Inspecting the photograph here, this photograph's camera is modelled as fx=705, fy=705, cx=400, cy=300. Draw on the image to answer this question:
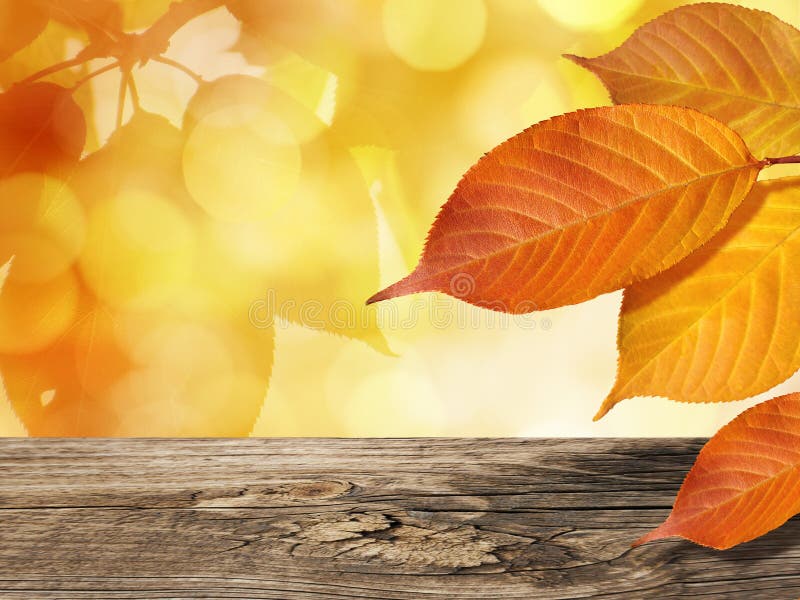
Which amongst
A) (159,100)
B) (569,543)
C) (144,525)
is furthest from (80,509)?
(159,100)

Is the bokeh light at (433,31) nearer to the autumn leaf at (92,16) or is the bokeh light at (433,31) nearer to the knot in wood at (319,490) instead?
the autumn leaf at (92,16)

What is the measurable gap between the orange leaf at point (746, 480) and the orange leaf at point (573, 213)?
65 mm

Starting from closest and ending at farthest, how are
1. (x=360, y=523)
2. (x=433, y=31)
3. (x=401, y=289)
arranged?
(x=401, y=289)
(x=360, y=523)
(x=433, y=31)

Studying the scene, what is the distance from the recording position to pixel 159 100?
0.60 m

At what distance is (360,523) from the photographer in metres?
0.32

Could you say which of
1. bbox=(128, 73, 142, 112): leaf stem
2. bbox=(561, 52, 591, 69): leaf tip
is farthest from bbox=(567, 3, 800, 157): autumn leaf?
bbox=(128, 73, 142, 112): leaf stem

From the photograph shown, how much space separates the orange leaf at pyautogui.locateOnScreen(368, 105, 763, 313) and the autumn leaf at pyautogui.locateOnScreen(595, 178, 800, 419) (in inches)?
1.3

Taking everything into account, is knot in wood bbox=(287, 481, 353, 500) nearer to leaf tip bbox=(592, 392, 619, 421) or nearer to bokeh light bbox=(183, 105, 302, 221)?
leaf tip bbox=(592, 392, 619, 421)

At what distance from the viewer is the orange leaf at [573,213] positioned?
0.50ft

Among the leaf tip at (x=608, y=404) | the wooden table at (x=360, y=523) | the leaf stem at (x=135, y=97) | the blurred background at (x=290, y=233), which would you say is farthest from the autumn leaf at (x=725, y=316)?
the leaf stem at (x=135, y=97)

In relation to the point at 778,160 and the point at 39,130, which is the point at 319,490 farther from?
the point at 39,130

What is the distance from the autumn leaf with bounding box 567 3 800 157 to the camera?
18 cm

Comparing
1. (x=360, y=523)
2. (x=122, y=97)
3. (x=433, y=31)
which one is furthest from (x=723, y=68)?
(x=122, y=97)

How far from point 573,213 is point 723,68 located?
0.24 ft
